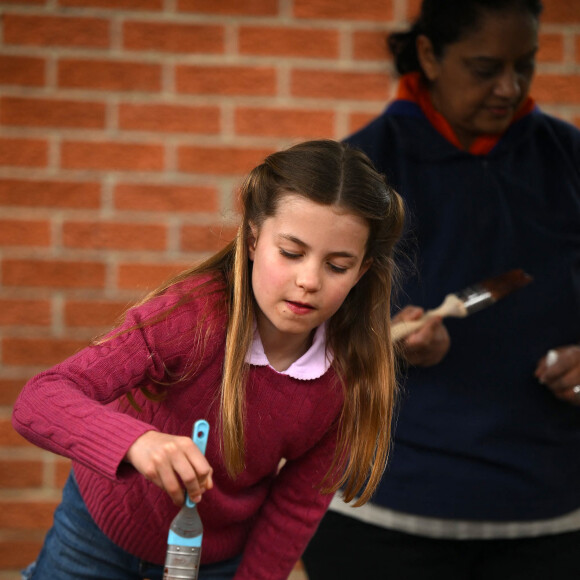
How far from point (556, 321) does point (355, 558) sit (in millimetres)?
528

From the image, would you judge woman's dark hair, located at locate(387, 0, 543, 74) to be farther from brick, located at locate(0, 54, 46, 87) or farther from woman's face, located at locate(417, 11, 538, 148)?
brick, located at locate(0, 54, 46, 87)

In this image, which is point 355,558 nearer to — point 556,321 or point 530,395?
point 530,395

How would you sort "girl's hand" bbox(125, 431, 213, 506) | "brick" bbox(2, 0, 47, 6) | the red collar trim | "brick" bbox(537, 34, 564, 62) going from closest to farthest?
"girl's hand" bbox(125, 431, 213, 506) < the red collar trim < "brick" bbox(2, 0, 47, 6) < "brick" bbox(537, 34, 564, 62)

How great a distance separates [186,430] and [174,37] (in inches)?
44.1

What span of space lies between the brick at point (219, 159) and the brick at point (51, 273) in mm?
318

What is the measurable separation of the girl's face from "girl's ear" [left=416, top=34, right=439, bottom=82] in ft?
1.78

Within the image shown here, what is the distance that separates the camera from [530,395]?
58.9 inches

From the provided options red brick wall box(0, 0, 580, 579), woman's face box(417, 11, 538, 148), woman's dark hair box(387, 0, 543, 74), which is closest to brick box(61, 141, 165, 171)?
red brick wall box(0, 0, 580, 579)

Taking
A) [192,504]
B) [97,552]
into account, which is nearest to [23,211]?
[97,552]

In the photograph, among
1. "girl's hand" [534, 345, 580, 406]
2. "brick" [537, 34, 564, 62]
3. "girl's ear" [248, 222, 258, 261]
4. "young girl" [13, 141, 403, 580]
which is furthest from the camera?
"brick" [537, 34, 564, 62]

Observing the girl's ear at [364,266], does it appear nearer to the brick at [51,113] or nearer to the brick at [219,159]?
the brick at [219,159]

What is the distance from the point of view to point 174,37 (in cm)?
205

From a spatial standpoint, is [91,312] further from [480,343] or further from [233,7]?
[480,343]

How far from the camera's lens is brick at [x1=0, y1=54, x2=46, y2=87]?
79.6 inches
